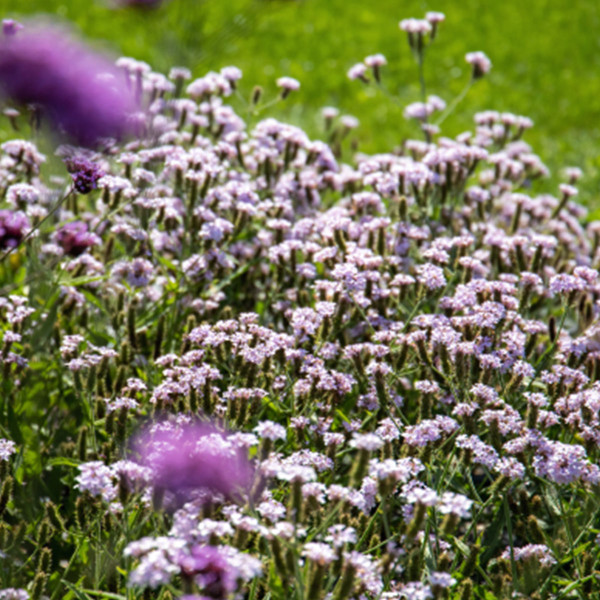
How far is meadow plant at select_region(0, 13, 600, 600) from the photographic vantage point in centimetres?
194

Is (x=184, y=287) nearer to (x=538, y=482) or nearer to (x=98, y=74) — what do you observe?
(x=98, y=74)

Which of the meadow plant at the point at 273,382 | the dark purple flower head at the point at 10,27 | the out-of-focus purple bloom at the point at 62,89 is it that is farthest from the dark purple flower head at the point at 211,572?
the dark purple flower head at the point at 10,27

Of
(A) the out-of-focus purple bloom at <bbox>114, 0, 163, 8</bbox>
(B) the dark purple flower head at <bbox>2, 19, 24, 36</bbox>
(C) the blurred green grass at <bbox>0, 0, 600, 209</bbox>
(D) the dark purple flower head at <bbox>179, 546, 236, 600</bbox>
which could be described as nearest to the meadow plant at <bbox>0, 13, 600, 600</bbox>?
(D) the dark purple flower head at <bbox>179, 546, 236, 600</bbox>

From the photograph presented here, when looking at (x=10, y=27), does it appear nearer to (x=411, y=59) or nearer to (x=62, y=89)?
(x=62, y=89)

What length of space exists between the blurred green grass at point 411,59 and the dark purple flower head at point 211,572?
499cm

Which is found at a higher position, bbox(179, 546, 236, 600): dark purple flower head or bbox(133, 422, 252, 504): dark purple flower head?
bbox(133, 422, 252, 504): dark purple flower head

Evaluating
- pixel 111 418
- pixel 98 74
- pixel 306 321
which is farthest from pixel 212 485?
pixel 98 74

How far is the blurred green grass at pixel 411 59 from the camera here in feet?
23.6

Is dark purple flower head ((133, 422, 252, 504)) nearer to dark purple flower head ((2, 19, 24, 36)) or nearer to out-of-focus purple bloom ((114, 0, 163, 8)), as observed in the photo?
out-of-focus purple bloom ((114, 0, 163, 8))

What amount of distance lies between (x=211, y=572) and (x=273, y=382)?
1.12m

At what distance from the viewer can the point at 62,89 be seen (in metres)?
2.00

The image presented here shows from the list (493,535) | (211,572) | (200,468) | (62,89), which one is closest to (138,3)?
(62,89)

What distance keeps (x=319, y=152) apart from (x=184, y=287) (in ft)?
3.64

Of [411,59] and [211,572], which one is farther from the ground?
[411,59]
